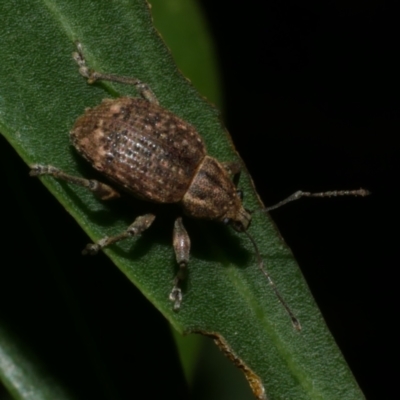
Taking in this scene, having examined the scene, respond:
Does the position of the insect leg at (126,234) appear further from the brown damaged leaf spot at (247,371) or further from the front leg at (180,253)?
the brown damaged leaf spot at (247,371)

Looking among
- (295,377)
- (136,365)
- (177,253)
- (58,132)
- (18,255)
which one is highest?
(58,132)

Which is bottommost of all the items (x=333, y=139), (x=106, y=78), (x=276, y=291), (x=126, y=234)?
(x=333, y=139)

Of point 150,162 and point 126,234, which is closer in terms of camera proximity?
point 126,234

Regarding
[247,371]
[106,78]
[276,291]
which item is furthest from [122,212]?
[247,371]

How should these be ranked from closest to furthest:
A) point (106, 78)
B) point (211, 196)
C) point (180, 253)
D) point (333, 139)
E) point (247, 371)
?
1. point (247, 371)
2. point (106, 78)
3. point (180, 253)
4. point (211, 196)
5. point (333, 139)

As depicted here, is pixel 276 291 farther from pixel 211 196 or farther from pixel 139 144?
pixel 139 144

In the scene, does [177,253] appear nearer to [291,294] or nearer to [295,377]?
[291,294]

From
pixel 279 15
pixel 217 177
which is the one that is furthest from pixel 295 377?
pixel 279 15

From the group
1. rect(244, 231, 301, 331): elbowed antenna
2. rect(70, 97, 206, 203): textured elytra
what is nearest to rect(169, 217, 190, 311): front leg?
rect(70, 97, 206, 203): textured elytra
